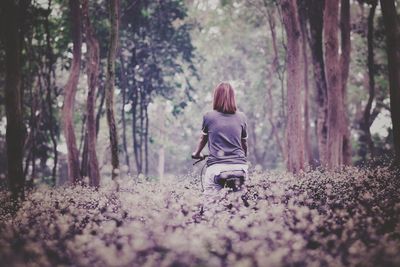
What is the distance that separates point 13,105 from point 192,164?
487 centimetres

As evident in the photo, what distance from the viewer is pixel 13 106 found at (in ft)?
34.2

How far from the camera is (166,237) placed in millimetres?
4180

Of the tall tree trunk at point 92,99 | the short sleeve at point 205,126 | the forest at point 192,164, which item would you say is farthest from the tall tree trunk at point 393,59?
the tall tree trunk at point 92,99

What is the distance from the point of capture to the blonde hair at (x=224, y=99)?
228 inches

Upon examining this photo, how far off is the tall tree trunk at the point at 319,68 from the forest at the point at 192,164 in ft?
0.19

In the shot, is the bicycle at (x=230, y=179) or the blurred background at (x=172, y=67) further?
the blurred background at (x=172, y=67)

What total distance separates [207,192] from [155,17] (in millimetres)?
18113

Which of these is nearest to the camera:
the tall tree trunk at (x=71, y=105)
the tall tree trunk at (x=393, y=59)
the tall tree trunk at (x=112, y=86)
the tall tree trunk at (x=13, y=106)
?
the tall tree trunk at (x=393, y=59)

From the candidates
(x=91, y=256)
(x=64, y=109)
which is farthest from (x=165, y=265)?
(x=64, y=109)

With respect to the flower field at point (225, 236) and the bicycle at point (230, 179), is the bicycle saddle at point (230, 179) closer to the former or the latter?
the bicycle at point (230, 179)

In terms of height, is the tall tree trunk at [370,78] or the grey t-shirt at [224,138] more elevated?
the tall tree trunk at [370,78]

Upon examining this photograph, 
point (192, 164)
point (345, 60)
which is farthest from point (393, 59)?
point (345, 60)

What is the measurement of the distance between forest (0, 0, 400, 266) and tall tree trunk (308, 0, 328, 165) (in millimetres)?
58

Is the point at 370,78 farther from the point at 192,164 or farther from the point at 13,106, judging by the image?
the point at 13,106
